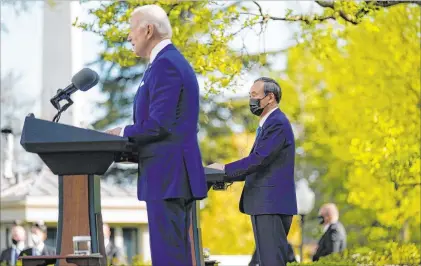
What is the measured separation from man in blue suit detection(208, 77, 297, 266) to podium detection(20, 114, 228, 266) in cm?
203

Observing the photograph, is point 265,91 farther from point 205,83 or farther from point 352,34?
point 352,34

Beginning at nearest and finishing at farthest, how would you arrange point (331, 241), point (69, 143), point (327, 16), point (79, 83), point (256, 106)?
point (69, 143) → point (79, 83) → point (256, 106) → point (327, 16) → point (331, 241)

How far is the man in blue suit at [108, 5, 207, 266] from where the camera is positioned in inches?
267

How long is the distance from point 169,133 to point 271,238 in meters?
2.48

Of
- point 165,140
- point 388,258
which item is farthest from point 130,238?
point 165,140

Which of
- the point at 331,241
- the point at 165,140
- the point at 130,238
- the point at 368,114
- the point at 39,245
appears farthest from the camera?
the point at 130,238

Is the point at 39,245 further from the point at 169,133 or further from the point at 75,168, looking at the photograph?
the point at 169,133

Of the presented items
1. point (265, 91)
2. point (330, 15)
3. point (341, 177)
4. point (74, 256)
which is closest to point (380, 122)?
point (330, 15)

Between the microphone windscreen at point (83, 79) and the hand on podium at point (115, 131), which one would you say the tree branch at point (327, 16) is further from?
the hand on podium at point (115, 131)

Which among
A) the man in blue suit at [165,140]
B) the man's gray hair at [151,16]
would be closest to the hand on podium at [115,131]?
the man in blue suit at [165,140]

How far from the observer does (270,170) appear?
906cm

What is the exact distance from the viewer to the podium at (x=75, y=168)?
6707 mm

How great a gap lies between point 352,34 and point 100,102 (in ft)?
37.0

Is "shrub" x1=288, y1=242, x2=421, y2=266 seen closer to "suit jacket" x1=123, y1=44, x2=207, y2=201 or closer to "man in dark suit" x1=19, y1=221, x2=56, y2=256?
"man in dark suit" x1=19, y1=221, x2=56, y2=256
